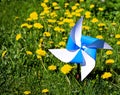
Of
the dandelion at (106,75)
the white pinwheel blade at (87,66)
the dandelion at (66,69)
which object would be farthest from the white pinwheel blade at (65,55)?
the dandelion at (106,75)

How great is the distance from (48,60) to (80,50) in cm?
71

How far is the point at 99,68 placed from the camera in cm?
481

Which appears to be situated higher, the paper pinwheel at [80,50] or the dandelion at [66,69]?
the paper pinwheel at [80,50]

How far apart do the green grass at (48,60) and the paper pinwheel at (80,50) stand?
0.29m

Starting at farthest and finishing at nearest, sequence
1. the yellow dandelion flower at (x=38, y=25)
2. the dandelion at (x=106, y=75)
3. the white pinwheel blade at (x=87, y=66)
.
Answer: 1. the yellow dandelion flower at (x=38, y=25)
2. the dandelion at (x=106, y=75)
3. the white pinwheel blade at (x=87, y=66)

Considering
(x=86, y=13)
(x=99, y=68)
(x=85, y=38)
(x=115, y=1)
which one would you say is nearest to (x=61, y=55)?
(x=85, y=38)

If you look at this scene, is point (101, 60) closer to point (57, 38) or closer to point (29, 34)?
point (57, 38)

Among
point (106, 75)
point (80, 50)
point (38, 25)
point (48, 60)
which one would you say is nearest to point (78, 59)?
point (80, 50)

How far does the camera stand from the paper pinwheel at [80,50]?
169 inches

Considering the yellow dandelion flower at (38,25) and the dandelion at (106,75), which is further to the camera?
the yellow dandelion flower at (38,25)

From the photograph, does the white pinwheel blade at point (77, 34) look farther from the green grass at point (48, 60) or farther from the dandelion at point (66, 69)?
the green grass at point (48, 60)

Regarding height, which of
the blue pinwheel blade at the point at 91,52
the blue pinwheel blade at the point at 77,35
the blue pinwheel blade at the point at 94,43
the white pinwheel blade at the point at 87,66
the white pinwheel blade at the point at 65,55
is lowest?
the white pinwheel blade at the point at 87,66

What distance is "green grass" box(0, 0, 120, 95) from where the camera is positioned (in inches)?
178

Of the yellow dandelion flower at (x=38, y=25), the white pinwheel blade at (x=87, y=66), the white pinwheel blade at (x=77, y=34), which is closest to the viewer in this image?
the white pinwheel blade at (x=87, y=66)
